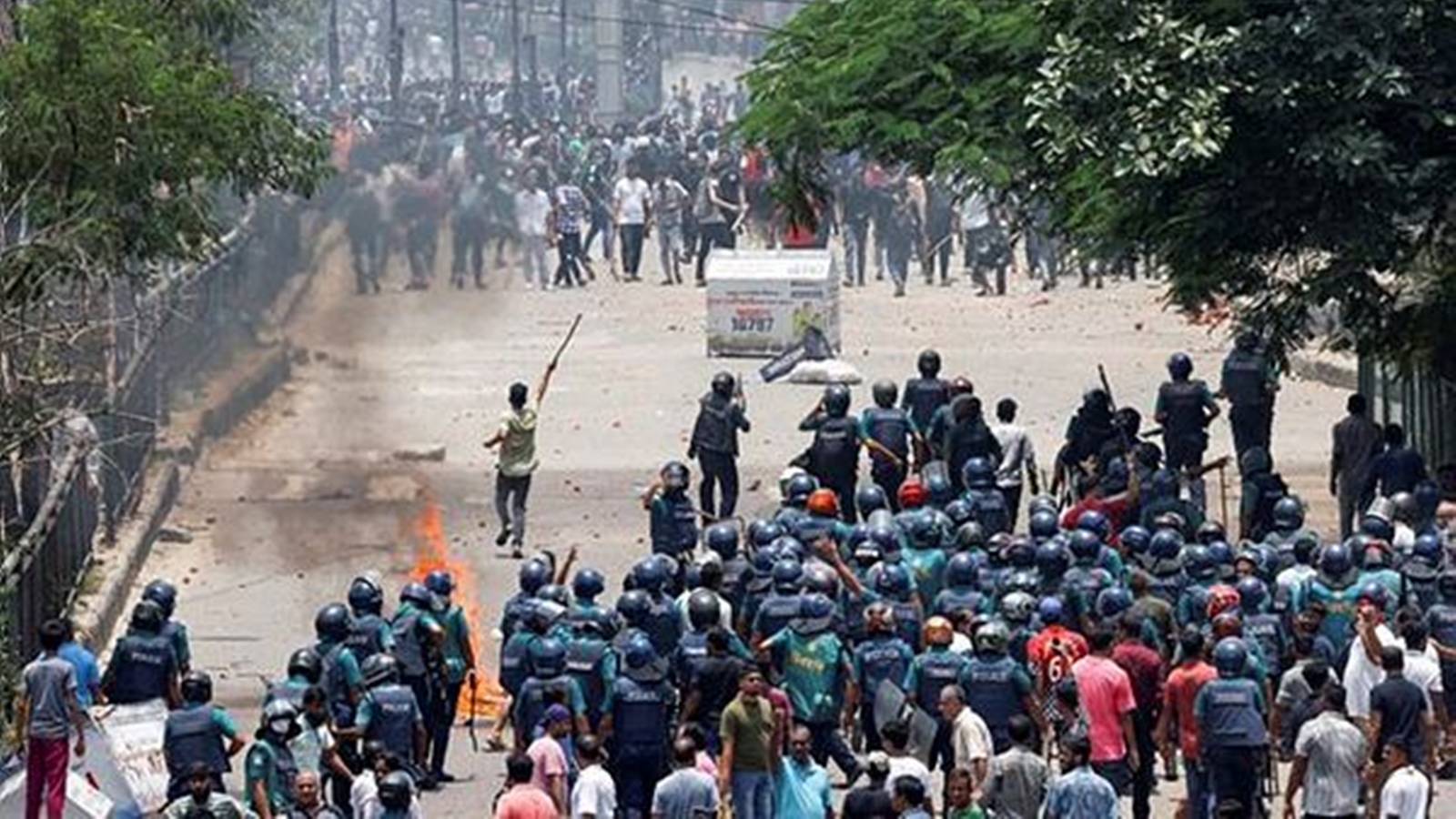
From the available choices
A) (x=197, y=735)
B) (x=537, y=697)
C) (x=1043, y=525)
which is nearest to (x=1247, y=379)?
(x=1043, y=525)

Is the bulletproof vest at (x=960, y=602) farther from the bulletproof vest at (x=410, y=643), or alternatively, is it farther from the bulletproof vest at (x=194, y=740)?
the bulletproof vest at (x=194, y=740)

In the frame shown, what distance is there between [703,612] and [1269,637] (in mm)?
2877

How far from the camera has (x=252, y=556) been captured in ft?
104

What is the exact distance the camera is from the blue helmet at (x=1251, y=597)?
2302 centimetres

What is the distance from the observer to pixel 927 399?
30328mm

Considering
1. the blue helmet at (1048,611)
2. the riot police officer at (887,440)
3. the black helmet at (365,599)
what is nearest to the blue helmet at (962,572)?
the blue helmet at (1048,611)

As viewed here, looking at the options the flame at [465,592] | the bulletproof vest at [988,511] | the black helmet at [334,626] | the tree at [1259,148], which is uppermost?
the tree at [1259,148]

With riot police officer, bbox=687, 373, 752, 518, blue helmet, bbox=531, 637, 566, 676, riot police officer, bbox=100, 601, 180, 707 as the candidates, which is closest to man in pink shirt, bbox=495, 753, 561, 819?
blue helmet, bbox=531, 637, 566, 676

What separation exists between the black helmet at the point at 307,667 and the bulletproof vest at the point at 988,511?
578 cm

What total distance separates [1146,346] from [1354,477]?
45.8 ft

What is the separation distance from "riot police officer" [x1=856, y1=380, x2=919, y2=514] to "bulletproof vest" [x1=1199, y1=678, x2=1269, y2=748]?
835 cm

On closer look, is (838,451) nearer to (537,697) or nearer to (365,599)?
(365,599)

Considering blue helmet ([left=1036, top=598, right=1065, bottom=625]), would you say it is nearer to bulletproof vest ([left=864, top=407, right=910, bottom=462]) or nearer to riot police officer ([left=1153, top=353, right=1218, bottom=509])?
bulletproof vest ([left=864, top=407, right=910, bottom=462])

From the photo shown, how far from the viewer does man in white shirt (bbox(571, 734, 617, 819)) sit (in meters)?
20.3
